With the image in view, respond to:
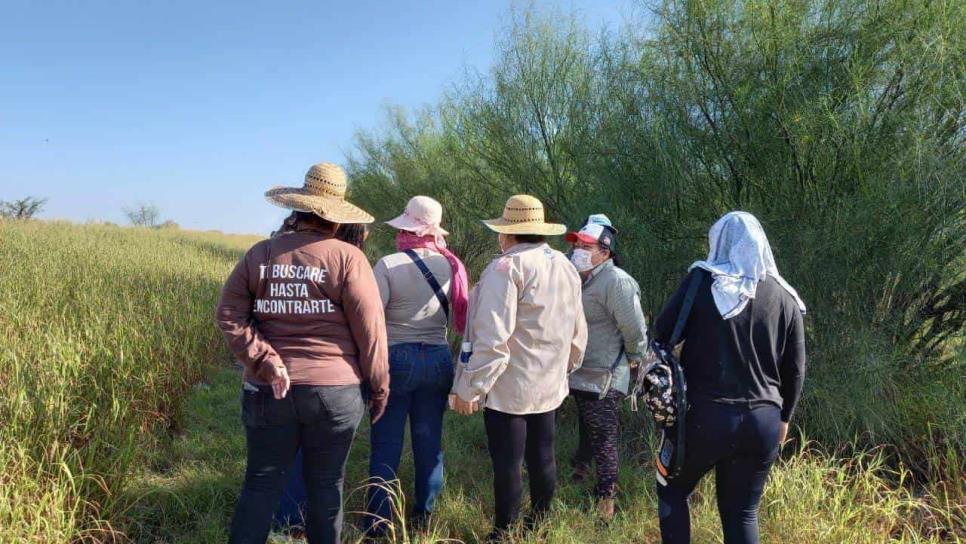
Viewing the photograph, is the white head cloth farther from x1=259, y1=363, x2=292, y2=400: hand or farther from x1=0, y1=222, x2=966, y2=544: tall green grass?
x1=259, y1=363, x2=292, y2=400: hand

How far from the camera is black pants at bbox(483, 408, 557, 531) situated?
2492 millimetres

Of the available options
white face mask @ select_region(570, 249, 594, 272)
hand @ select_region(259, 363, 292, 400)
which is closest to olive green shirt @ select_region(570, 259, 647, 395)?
white face mask @ select_region(570, 249, 594, 272)

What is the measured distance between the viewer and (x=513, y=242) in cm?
262

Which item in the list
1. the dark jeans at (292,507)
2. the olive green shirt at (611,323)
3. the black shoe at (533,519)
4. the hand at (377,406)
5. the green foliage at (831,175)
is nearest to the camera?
the hand at (377,406)

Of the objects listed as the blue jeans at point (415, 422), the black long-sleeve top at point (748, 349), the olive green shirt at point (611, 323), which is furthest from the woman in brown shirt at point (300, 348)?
the olive green shirt at point (611, 323)

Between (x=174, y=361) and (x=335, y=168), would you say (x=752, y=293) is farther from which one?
(x=174, y=361)

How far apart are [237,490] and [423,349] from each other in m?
1.47

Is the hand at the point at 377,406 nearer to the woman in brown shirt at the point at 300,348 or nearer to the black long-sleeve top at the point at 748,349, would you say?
the woman in brown shirt at the point at 300,348

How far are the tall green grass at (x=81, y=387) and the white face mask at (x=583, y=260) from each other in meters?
2.52

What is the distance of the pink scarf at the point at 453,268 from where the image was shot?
110 inches

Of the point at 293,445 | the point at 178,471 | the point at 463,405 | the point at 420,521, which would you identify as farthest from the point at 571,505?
the point at 178,471

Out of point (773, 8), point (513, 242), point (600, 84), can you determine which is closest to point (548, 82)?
point (600, 84)

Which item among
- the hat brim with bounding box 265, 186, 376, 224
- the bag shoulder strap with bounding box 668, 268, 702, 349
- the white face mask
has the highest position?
the hat brim with bounding box 265, 186, 376, 224

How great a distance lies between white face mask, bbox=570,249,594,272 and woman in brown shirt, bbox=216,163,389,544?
4.43 feet
